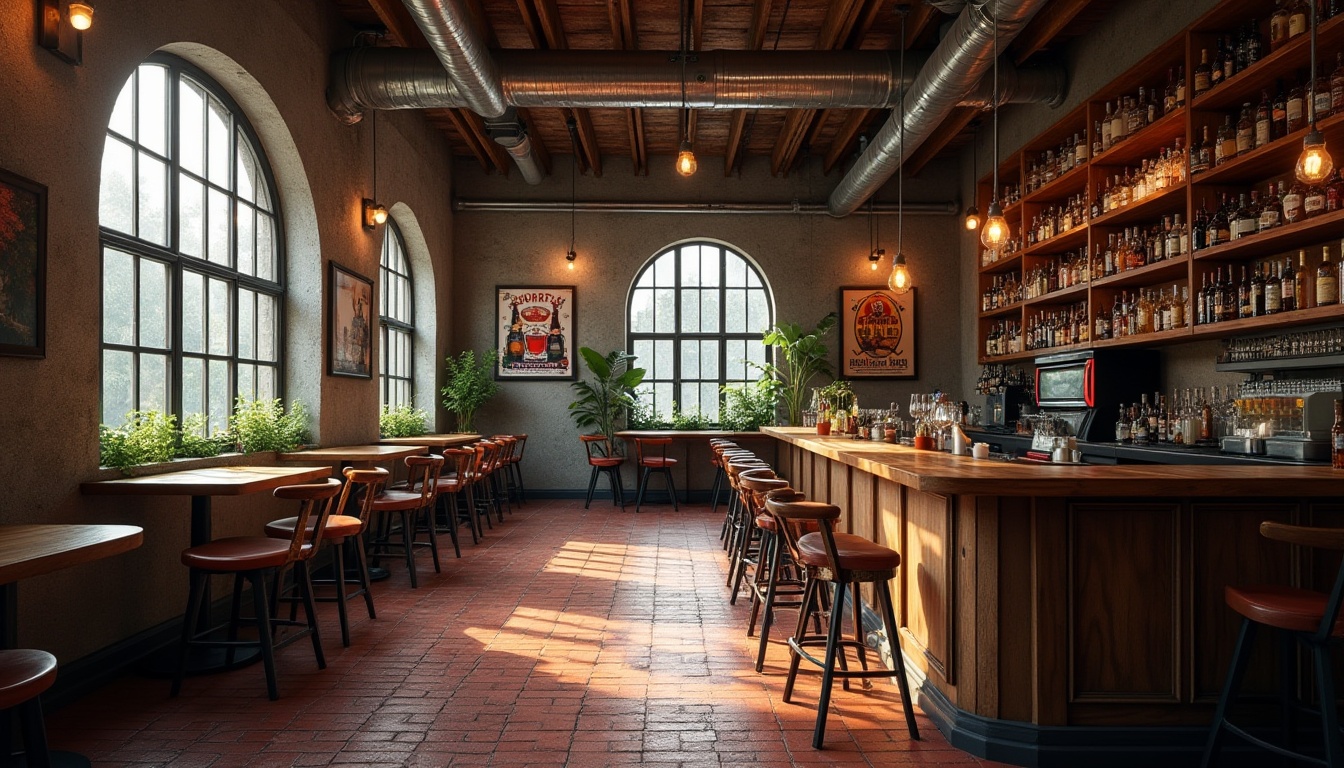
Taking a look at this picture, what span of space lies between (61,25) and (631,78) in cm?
378

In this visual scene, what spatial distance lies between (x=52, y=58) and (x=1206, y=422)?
636 cm

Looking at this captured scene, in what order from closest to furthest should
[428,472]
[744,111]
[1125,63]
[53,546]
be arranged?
[53,546] < [428,472] < [1125,63] < [744,111]

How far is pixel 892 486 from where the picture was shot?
4.22 metres

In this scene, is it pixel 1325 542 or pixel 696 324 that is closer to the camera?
pixel 1325 542

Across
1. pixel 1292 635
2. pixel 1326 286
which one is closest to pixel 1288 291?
pixel 1326 286

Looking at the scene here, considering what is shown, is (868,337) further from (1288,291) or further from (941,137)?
(1288,291)

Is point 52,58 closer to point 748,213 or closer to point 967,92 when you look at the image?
point 967,92

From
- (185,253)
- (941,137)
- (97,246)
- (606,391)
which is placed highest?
(941,137)

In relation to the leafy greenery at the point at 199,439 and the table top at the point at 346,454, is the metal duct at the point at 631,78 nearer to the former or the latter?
the table top at the point at 346,454

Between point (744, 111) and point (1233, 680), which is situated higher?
point (744, 111)

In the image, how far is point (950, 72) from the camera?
584cm

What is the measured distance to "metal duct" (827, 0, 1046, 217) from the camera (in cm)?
502

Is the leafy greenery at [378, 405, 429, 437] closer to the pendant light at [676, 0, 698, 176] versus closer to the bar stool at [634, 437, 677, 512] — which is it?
the bar stool at [634, 437, 677, 512]

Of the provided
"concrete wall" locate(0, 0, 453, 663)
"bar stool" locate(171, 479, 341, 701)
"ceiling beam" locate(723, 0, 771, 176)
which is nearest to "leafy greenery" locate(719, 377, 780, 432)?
"ceiling beam" locate(723, 0, 771, 176)
